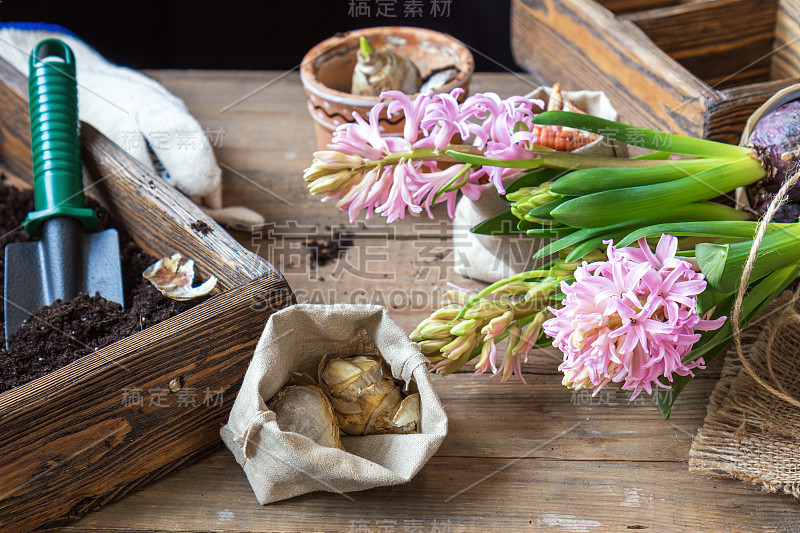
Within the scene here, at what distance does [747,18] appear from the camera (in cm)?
81

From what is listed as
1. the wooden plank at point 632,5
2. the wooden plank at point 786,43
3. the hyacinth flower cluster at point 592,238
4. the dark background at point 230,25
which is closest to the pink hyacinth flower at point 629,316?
the hyacinth flower cluster at point 592,238

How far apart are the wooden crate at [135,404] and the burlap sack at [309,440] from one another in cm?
2

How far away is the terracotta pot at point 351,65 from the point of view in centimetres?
69

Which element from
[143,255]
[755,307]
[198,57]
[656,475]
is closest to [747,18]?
[755,307]

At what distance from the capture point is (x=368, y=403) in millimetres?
493

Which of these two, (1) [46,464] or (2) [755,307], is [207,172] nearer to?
(1) [46,464]

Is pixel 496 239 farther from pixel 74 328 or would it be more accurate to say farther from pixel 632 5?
pixel 632 5

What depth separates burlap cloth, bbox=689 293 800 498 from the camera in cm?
48

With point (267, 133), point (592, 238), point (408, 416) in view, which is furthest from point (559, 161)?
point (267, 133)

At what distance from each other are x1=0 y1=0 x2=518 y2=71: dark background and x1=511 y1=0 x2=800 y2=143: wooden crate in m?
0.24

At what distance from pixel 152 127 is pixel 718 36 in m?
0.61

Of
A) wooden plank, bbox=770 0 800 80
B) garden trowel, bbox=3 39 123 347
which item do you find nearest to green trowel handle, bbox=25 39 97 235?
garden trowel, bbox=3 39 123 347

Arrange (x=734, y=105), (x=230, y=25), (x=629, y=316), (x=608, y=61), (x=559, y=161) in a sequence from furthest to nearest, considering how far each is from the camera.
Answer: (x=230, y=25) → (x=608, y=61) → (x=734, y=105) → (x=559, y=161) → (x=629, y=316)

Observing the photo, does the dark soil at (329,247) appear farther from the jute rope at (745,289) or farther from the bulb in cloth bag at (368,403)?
the jute rope at (745,289)
